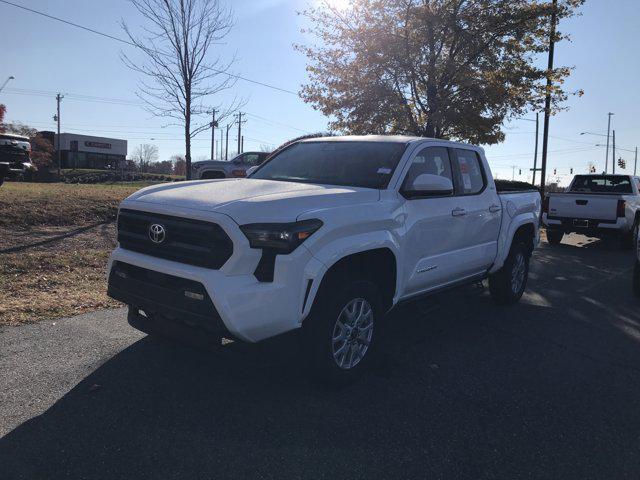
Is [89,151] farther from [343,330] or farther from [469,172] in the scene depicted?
[343,330]

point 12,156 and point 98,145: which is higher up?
point 98,145

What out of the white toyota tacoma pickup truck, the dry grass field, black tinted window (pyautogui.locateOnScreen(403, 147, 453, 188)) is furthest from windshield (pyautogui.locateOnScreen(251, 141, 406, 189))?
the dry grass field

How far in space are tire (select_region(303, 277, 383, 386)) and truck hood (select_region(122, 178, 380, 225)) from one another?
0.60 meters

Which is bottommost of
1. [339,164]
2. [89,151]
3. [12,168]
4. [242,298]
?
[242,298]

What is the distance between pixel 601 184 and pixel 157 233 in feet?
46.8

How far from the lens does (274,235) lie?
3264 mm

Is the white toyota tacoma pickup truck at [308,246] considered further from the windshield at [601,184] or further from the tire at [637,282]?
the windshield at [601,184]

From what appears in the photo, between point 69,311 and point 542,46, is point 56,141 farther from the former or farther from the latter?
point 69,311

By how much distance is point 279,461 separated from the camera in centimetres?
290

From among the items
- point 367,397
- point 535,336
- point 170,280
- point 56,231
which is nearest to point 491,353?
point 535,336

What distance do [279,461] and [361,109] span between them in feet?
45.4

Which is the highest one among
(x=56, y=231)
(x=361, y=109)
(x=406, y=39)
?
(x=406, y=39)

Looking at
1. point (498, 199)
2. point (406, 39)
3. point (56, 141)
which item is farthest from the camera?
point (56, 141)

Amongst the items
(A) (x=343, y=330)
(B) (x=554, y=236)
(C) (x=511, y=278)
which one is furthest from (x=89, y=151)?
(A) (x=343, y=330)
